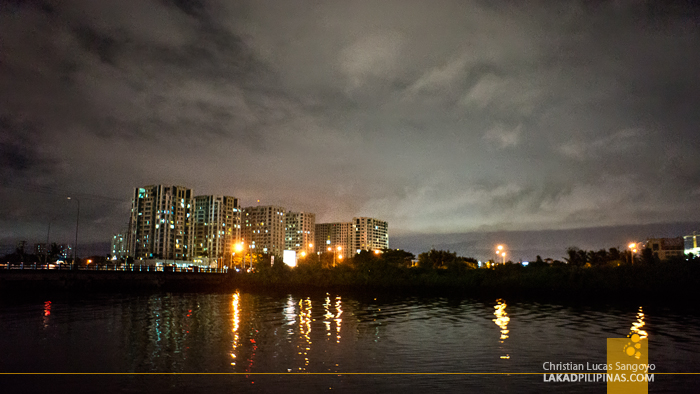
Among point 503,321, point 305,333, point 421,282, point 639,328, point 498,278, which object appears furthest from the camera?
point 421,282

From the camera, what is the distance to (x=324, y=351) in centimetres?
2162

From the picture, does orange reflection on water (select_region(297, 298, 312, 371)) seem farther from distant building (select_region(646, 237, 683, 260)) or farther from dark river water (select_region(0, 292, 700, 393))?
distant building (select_region(646, 237, 683, 260))

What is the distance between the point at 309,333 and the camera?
2736 cm

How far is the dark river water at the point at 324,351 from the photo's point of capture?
15734mm

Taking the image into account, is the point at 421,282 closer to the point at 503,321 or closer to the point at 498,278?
the point at 498,278

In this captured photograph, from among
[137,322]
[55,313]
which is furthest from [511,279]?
[55,313]

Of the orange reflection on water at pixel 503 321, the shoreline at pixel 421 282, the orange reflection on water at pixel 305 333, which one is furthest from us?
the shoreline at pixel 421 282

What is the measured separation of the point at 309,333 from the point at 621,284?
201 feet

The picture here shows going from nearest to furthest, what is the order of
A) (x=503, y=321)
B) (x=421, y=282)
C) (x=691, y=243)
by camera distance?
(x=503, y=321) → (x=421, y=282) → (x=691, y=243)

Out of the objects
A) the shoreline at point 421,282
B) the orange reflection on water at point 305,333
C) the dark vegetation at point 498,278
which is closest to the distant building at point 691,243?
the dark vegetation at point 498,278

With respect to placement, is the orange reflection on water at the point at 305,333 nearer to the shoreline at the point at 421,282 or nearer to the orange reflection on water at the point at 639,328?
the orange reflection on water at the point at 639,328

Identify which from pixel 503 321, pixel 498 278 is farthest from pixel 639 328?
pixel 498 278

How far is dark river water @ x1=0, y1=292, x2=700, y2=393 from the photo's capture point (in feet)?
51.6

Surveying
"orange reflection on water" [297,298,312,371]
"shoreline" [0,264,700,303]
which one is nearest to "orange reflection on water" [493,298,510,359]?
"orange reflection on water" [297,298,312,371]
